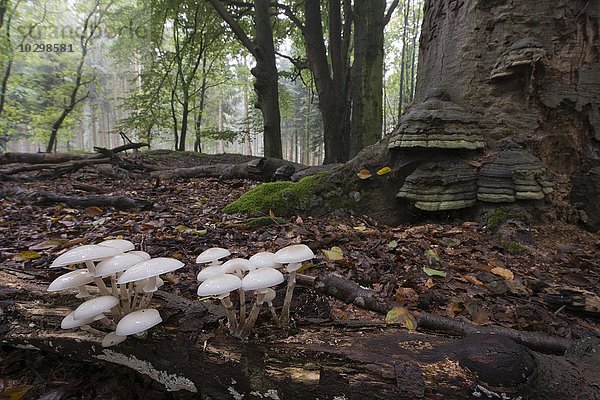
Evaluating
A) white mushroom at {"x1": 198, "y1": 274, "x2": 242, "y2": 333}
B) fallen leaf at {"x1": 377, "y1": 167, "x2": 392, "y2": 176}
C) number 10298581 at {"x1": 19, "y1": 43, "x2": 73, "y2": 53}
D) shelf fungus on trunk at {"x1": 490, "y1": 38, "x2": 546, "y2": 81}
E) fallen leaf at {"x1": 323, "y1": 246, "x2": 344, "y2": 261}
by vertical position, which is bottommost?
fallen leaf at {"x1": 323, "y1": 246, "x2": 344, "y2": 261}

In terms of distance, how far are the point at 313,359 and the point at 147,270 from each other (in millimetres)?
773

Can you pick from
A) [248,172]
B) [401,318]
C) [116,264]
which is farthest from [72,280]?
[248,172]

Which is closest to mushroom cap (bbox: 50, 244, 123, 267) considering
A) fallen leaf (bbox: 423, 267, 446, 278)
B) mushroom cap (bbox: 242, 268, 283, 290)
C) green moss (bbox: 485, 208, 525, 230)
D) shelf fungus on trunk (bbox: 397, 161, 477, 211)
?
mushroom cap (bbox: 242, 268, 283, 290)

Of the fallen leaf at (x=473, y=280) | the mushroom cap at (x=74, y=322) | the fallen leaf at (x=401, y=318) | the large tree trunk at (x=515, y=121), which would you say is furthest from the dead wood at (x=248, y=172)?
the mushroom cap at (x=74, y=322)

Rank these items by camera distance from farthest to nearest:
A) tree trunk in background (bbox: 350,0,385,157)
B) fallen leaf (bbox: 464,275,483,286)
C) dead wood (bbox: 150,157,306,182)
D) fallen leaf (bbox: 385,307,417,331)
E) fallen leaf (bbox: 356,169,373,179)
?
tree trunk in background (bbox: 350,0,385,157) → dead wood (bbox: 150,157,306,182) → fallen leaf (bbox: 356,169,373,179) → fallen leaf (bbox: 464,275,483,286) → fallen leaf (bbox: 385,307,417,331)

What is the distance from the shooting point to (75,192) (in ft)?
18.5

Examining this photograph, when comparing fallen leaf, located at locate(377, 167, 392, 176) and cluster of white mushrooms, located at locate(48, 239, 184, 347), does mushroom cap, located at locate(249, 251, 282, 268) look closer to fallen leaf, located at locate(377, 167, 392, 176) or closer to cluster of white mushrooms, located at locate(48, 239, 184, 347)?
cluster of white mushrooms, located at locate(48, 239, 184, 347)

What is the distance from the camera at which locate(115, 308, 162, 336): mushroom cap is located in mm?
1261

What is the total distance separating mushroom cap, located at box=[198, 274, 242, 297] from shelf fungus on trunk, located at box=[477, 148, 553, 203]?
9.19ft

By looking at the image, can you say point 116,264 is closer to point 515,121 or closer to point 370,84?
point 515,121

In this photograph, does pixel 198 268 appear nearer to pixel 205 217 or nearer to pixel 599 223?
pixel 205 217

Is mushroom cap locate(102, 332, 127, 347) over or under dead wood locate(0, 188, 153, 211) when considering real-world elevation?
under

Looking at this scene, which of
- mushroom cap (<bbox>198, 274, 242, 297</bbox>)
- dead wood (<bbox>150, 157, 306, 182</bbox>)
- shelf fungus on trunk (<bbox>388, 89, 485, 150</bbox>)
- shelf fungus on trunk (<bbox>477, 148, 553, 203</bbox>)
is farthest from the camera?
dead wood (<bbox>150, 157, 306, 182</bbox>)

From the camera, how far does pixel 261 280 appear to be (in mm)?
1270
